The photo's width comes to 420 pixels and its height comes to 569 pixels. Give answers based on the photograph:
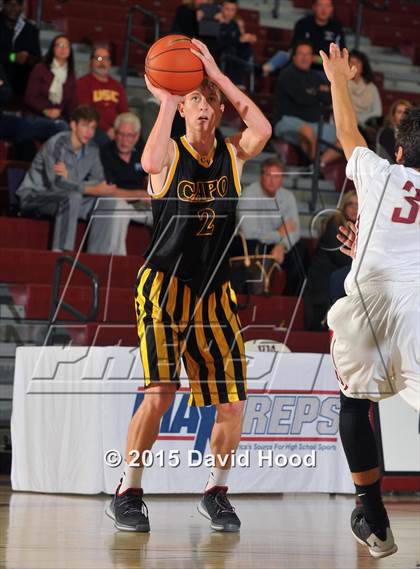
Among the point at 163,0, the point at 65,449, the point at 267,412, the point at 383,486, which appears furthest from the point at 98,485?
the point at 163,0

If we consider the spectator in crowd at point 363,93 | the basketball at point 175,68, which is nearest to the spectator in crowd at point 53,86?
the spectator in crowd at point 363,93

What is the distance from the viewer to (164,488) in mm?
7371

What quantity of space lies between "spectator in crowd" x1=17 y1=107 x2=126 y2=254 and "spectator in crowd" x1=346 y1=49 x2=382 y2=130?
3.70 m

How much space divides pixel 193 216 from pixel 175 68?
77cm

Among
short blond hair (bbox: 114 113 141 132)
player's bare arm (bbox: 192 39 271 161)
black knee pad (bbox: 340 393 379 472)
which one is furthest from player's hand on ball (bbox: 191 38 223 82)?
short blond hair (bbox: 114 113 141 132)

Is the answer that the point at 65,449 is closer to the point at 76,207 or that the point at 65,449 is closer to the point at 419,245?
the point at 76,207

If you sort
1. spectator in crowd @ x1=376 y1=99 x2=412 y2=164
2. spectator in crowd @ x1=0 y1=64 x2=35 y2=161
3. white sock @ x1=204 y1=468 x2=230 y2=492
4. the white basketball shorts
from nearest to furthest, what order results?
the white basketball shorts < white sock @ x1=204 y1=468 x2=230 y2=492 < spectator in crowd @ x1=0 y1=64 x2=35 y2=161 < spectator in crowd @ x1=376 y1=99 x2=412 y2=164

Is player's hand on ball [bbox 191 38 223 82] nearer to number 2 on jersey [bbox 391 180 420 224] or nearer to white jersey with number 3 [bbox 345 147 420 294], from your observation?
white jersey with number 3 [bbox 345 147 420 294]

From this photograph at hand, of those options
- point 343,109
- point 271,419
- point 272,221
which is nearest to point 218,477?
point 271,419

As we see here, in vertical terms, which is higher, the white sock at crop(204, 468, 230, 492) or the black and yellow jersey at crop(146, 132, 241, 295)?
the black and yellow jersey at crop(146, 132, 241, 295)

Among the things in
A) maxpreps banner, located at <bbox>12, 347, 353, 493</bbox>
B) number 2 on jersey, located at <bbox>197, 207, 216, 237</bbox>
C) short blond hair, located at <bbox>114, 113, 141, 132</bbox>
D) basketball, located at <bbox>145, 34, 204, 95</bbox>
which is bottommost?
maxpreps banner, located at <bbox>12, 347, 353, 493</bbox>

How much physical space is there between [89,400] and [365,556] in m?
2.79

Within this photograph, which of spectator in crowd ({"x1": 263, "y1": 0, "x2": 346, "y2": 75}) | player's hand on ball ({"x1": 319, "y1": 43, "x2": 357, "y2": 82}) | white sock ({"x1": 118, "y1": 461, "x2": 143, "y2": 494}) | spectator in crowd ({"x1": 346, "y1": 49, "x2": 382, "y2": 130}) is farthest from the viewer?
spectator in crowd ({"x1": 263, "y1": 0, "x2": 346, "y2": 75})

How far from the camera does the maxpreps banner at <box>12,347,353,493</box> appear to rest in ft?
23.9
